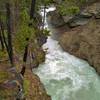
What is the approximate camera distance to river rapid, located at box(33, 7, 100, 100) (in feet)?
61.3

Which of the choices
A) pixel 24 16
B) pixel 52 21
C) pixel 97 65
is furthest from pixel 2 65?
pixel 52 21

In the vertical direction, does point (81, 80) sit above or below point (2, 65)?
below

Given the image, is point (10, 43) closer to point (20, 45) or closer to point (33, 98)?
point (20, 45)

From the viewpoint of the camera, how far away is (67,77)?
20719 millimetres

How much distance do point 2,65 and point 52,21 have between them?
14.8 meters

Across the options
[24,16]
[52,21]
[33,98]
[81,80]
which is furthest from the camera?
[52,21]

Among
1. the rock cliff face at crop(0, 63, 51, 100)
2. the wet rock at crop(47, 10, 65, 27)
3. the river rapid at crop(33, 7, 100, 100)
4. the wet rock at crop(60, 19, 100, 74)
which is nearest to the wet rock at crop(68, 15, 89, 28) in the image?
the wet rock at crop(47, 10, 65, 27)

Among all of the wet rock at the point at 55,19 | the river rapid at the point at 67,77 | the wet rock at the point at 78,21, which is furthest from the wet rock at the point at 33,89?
the wet rock at the point at 55,19

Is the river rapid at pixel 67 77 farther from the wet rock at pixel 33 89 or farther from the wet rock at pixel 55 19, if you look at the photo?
the wet rock at pixel 55 19

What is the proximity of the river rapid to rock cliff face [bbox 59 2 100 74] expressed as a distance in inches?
21.9

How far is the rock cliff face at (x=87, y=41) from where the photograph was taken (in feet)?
74.3

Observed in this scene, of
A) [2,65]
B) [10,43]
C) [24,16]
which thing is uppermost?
[24,16]

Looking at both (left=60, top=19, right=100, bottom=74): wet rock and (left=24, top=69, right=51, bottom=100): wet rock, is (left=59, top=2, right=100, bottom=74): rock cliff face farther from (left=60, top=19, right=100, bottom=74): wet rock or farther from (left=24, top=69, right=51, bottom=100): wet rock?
(left=24, top=69, right=51, bottom=100): wet rock

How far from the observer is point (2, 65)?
58.6 feet
